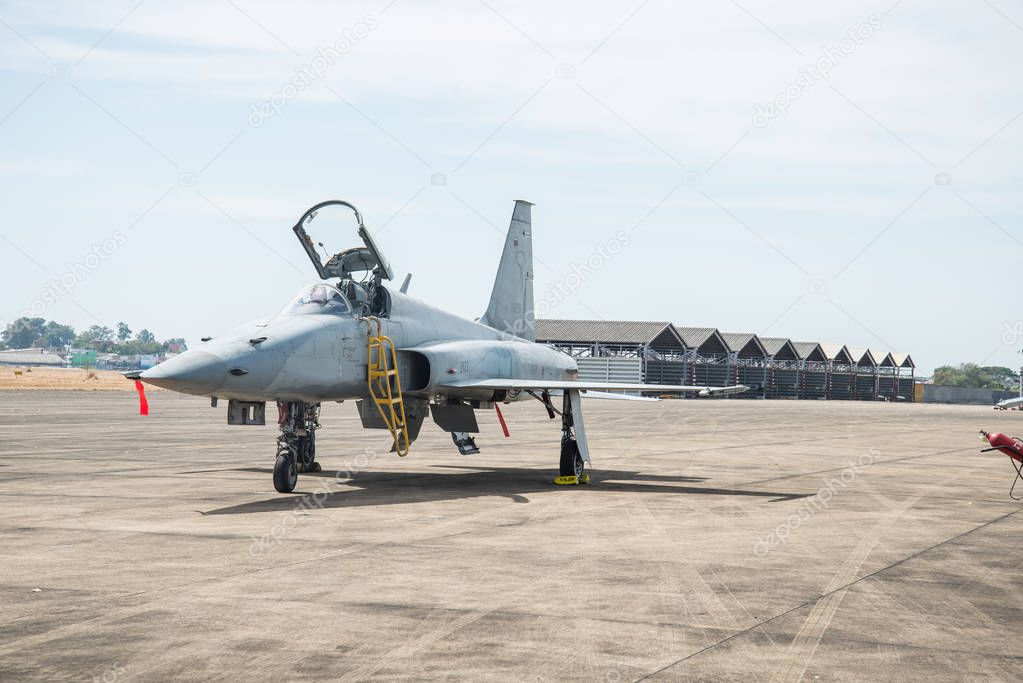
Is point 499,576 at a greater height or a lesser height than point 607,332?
lesser

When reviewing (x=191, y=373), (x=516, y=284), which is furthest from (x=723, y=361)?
(x=191, y=373)

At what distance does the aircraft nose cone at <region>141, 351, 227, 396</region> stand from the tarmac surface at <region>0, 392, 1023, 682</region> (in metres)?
1.58

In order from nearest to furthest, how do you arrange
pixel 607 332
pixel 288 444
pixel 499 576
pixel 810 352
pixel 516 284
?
pixel 499 576, pixel 288 444, pixel 516 284, pixel 607 332, pixel 810 352

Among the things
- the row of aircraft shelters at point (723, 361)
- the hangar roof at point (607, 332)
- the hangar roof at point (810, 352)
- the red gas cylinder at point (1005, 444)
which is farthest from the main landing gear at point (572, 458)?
the hangar roof at point (810, 352)

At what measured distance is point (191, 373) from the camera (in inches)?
499

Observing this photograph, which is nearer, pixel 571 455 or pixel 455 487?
pixel 455 487

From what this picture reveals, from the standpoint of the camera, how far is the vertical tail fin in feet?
74.9

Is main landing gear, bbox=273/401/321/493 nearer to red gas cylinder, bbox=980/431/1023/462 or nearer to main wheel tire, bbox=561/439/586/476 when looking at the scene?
main wheel tire, bbox=561/439/586/476

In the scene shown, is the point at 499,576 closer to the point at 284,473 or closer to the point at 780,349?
the point at 284,473

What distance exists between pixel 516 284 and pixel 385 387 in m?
7.42

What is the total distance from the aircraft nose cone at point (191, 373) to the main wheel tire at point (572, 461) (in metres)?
6.76

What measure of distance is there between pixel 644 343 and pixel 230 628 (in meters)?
83.5

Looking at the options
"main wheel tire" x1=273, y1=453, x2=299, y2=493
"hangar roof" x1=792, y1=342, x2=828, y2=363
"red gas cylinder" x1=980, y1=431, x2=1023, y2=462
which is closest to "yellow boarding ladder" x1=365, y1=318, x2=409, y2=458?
"main wheel tire" x1=273, y1=453, x2=299, y2=493

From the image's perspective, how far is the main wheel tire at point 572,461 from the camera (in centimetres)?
1786
